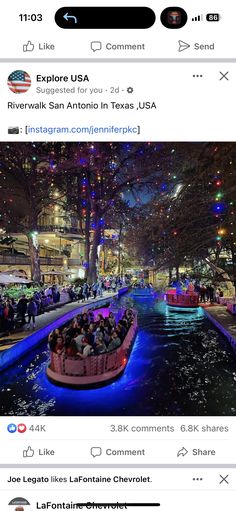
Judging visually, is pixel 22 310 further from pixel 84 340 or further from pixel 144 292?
pixel 144 292

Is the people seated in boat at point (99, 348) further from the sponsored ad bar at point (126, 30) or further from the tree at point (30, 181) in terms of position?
the tree at point (30, 181)

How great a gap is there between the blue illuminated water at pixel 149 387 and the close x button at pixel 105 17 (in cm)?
427

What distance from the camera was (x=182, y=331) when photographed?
18.6 m

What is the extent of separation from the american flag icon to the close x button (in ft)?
2.05

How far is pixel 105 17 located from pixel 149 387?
894cm

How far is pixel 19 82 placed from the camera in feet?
11.0

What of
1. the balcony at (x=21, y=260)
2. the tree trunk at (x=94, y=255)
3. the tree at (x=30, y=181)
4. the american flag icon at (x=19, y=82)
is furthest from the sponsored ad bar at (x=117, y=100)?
the balcony at (x=21, y=260)

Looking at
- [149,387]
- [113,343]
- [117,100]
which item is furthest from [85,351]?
[117,100]

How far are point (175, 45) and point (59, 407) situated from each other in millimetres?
7948

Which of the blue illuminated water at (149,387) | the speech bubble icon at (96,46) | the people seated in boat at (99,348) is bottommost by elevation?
the blue illuminated water at (149,387)

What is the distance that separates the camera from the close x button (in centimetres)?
313

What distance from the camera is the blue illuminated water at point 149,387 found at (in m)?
7.64
